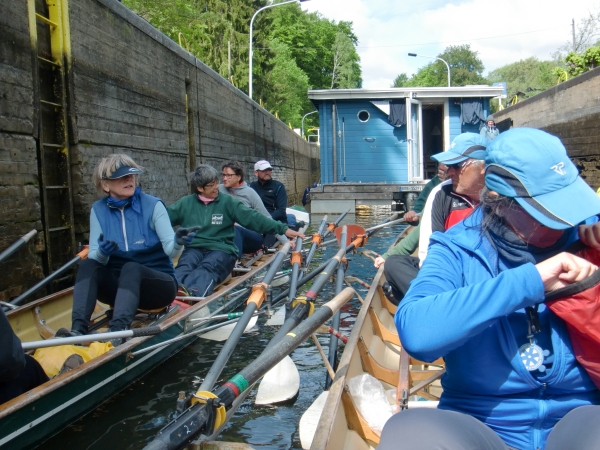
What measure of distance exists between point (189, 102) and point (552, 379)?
11255mm

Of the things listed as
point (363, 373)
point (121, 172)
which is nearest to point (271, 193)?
point (121, 172)

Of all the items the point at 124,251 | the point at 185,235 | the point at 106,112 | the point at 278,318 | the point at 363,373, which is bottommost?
the point at 278,318

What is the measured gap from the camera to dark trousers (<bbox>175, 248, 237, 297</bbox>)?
5.70 meters

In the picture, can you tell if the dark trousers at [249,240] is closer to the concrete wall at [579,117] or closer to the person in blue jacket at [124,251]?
the person in blue jacket at [124,251]

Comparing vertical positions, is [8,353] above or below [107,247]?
below

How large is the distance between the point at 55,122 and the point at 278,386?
4.36m

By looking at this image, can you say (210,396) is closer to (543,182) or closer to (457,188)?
(543,182)

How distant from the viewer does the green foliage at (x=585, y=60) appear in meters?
15.4

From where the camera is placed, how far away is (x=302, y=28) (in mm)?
48562

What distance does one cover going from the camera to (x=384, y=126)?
707 inches

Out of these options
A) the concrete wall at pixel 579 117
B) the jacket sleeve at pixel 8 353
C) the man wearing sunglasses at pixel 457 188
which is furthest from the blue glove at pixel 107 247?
the concrete wall at pixel 579 117

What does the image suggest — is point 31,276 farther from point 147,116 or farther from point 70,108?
point 147,116

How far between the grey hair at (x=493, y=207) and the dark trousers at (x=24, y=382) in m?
2.40

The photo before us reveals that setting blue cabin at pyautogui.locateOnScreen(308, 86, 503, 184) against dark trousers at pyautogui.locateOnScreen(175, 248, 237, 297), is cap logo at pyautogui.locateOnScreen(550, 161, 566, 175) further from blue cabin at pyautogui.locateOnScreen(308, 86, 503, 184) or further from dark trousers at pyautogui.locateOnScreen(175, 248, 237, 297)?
blue cabin at pyautogui.locateOnScreen(308, 86, 503, 184)
